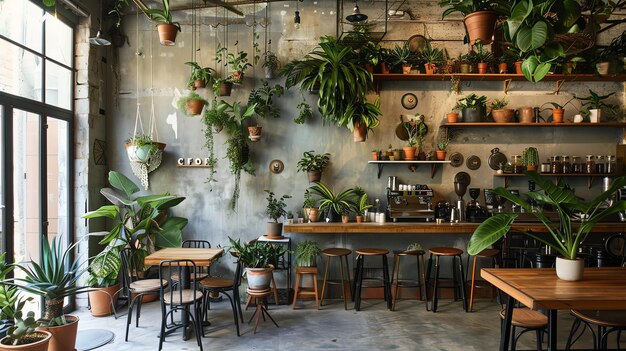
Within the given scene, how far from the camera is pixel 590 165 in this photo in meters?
5.89

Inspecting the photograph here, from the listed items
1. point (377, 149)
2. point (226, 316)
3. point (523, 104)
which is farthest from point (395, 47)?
point (226, 316)

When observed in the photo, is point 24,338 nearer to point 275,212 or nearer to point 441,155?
point 275,212

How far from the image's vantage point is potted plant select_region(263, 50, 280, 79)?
598cm

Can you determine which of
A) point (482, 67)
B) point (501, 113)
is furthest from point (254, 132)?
point (501, 113)

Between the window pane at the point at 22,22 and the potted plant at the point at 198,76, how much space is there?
5.57 ft

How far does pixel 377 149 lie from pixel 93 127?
377 centimetres

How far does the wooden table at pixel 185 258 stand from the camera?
4.35m

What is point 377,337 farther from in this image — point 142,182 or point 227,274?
point 142,182

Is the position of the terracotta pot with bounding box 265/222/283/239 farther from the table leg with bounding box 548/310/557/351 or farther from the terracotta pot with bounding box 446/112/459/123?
the table leg with bounding box 548/310/557/351

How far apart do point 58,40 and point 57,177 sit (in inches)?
64.0

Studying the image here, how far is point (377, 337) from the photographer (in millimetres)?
4453

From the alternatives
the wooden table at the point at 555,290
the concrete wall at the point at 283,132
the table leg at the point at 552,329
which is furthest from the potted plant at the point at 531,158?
the table leg at the point at 552,329

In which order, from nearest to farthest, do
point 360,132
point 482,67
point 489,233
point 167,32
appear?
point 489,233
point 167,32
point 360,132
point 482,67

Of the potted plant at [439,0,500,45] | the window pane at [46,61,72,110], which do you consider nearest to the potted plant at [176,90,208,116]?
the window pane at [46,61,72,110]
